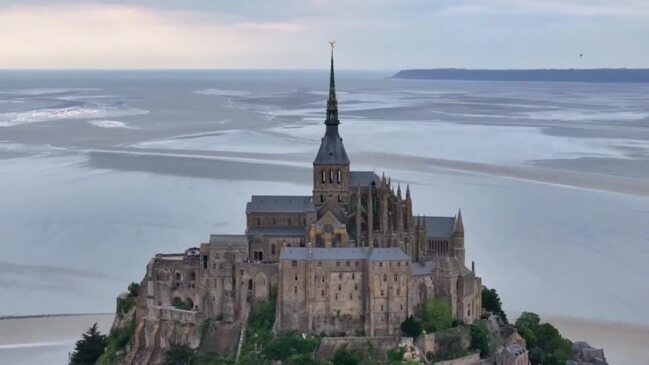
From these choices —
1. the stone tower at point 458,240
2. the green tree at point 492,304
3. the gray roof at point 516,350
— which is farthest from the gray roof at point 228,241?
the gray roof at point 516,350

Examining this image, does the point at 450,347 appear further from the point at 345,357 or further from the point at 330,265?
the point at 330,265

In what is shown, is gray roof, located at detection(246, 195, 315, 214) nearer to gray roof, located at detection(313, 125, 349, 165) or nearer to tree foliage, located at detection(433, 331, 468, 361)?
gray roof, located at detection(313, 125, 349, 165)

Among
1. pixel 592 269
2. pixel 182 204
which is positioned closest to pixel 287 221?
pixel 592 269

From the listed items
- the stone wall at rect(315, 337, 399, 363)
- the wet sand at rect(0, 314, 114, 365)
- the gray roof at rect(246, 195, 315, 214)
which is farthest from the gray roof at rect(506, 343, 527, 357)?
the wet sand at rect(0, 314, 114, 365)

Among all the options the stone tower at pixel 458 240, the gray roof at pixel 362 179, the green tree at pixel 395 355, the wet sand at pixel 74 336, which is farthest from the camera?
the gray roof at pixel 362 179

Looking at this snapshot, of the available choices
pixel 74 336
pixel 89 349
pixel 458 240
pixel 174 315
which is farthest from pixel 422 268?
pixel 74 336

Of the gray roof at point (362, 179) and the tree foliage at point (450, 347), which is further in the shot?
the gray roof at point (362, 179)

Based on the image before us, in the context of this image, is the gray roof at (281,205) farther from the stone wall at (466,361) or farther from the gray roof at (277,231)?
the stone wall at (466,361)
